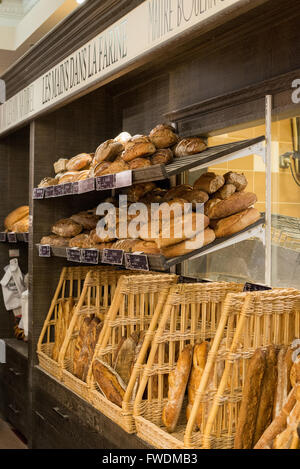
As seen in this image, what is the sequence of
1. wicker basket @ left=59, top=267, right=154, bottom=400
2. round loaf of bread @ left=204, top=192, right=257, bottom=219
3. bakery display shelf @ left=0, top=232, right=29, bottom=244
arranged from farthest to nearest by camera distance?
bakery display shelf @ left=0, top=232, right=29, bottom=244
wicker basket @ left=59, top=267, right=154, bottom=400
round loaf of bread @ left=204, top=192, right=257, bottom=219

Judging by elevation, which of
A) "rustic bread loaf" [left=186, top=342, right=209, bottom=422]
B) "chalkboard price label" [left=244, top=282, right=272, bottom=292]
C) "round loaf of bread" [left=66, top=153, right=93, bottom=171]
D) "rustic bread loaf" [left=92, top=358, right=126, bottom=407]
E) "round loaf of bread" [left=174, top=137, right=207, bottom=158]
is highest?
"round loaf of bread" [left=66, top=153, right=93, bottom=171]

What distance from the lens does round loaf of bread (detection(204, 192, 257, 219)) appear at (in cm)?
209

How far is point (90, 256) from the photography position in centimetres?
258

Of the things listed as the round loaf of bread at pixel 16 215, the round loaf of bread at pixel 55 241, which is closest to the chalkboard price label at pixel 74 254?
the round loaf of bread at pixel 55 241

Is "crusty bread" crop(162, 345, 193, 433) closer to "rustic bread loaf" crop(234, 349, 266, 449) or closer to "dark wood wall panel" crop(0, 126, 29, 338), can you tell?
"rustic bread loaf" crop(234, 349, 266, 449)

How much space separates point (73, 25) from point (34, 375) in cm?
198

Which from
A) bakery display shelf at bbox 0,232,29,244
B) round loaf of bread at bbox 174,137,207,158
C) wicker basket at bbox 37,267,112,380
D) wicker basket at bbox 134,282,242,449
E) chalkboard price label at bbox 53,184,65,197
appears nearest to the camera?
wicker basket at bbox 134,282,242,449

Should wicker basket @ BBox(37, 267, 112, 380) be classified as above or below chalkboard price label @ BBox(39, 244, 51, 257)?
below

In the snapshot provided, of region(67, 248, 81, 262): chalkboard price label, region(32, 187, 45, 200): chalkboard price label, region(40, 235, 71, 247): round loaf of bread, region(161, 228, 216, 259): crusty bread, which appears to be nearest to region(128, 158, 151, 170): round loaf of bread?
region(161, 228, 216, 259): crusty bread

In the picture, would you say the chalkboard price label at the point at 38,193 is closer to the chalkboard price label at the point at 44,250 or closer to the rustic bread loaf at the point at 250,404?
the chalkboard price label at the point at 44,250

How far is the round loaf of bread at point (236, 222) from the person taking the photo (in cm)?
205

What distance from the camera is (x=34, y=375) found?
3.24 metres

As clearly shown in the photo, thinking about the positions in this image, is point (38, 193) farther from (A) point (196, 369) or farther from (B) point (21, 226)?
(A) point (196, 369)

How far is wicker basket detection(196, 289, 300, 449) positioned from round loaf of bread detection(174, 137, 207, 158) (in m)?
0.81
